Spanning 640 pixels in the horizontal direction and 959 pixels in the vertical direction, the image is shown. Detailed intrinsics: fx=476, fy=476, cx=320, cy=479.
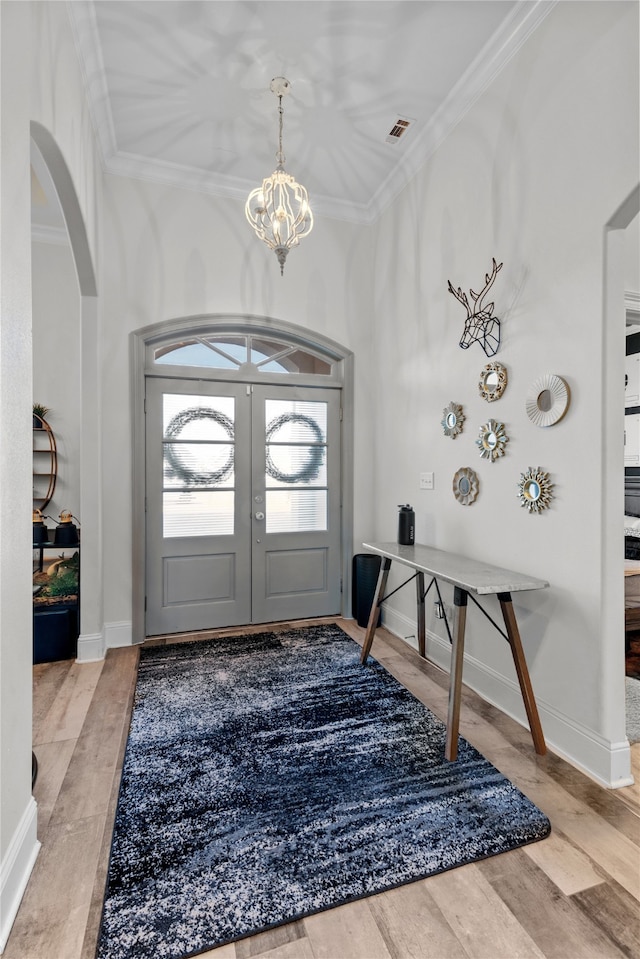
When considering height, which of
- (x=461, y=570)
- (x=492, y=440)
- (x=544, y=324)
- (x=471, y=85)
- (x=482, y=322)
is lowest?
(x=461, y=570)

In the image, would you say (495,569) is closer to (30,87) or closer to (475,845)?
(475,845)

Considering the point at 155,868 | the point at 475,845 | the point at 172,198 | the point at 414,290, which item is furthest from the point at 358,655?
the point at 172,198

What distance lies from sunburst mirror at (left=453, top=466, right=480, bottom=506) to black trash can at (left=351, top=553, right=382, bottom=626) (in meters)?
1.20

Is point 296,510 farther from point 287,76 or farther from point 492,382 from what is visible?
point 287,76

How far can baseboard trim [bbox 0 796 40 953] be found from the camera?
1340 mm

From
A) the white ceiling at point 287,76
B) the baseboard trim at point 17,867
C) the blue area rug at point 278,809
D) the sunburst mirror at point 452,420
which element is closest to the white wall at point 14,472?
the baseboard trim at point 17,867

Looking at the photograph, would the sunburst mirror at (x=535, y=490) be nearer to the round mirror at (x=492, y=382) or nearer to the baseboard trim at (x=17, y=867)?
the round mirror at (x=492, y=382)

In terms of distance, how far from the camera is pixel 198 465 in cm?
384

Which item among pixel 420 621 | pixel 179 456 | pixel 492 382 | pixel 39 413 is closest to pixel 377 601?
pixel 420 621

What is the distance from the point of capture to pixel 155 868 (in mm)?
1571

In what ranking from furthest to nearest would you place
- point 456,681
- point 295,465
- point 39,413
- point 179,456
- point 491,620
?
point 39,413, point 295,465, point 179,456, point 491,620, point 456,681

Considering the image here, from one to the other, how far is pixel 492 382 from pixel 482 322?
1.24ft

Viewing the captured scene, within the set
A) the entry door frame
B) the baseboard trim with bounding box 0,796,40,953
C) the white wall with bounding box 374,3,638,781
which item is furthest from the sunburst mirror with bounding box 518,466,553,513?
the baseboard trim with bounding box 0,796,40,953

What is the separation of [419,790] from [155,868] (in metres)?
1.02
